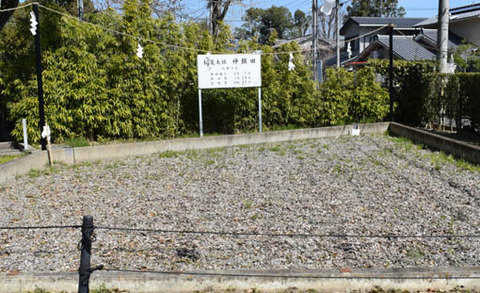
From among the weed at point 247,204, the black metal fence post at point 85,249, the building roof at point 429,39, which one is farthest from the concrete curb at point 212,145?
the building roof at point 429,39

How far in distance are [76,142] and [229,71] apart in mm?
3419

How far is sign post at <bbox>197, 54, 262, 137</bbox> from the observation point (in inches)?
397

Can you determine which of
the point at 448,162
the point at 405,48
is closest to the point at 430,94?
the point at 448,162

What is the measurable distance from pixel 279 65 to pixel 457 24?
17.0 m

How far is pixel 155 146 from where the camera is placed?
935cm

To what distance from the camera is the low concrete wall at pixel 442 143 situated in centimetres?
757

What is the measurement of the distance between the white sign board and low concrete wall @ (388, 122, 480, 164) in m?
3.20

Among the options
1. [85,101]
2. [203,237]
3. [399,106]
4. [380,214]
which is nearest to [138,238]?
[203,237]

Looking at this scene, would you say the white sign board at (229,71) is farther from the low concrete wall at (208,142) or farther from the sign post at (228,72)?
the low concrete wall at (208,142)

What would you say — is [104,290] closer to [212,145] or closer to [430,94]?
[212,145]

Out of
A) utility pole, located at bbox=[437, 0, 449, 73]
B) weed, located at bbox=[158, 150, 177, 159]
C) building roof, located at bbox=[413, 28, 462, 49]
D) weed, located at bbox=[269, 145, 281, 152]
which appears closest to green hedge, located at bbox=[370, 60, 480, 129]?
utility pole, located at bbox=[437, 0, 449, 73]

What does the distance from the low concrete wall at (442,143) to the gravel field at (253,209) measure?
12.8 inches

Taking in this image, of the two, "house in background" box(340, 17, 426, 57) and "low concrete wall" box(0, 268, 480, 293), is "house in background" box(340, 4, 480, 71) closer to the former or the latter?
"house in background" box(340, 17, 426, 57)

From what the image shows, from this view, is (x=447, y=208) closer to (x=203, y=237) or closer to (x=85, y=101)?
(x=203, y=237)
